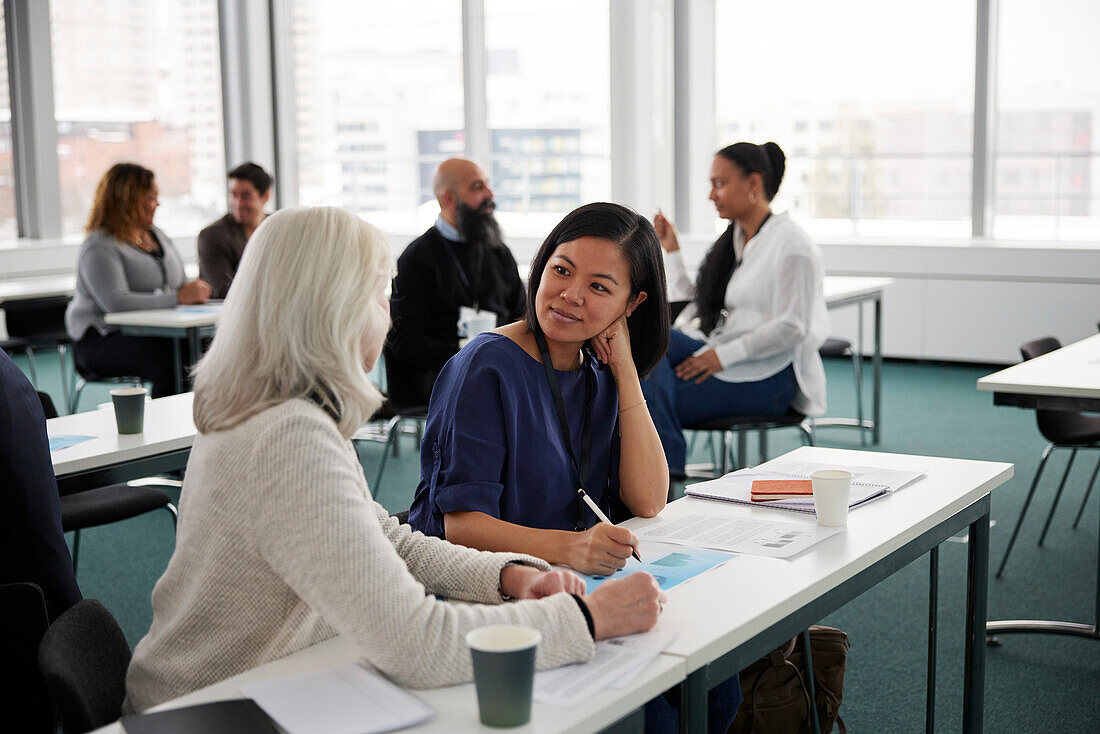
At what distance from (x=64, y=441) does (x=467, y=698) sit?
5.56 ft

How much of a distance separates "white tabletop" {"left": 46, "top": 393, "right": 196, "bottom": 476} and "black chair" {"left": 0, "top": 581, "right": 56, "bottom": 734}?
0.66 m

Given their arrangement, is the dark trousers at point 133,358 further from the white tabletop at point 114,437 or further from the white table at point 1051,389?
the white table at point 1051,389

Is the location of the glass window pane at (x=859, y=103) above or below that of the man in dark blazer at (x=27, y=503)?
above

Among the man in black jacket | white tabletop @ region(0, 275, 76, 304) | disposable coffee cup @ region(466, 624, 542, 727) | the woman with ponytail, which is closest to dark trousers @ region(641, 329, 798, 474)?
the woman with ponytail

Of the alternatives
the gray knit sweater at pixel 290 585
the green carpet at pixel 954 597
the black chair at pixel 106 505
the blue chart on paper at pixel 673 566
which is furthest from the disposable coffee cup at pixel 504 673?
the black chair at pixel 106 505

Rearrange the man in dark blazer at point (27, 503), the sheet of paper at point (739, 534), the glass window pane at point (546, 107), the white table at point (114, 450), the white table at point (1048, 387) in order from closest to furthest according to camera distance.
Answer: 1. the sheet of paper at point (739, 534)
2. the man in dark blazer at point (27, 503)
3. the white table at point (114, 450)
4. the white table at point (1048, 387)
5. the glass window pane at point (546, 107)

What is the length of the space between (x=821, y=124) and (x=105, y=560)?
5.83m

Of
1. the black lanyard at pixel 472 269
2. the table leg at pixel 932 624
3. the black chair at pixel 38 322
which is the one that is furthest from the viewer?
the black chair at pixel 38 322

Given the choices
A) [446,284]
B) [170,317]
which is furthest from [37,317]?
[446,284]

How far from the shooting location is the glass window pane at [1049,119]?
7070mm

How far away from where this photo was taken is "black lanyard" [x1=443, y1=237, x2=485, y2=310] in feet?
14.1

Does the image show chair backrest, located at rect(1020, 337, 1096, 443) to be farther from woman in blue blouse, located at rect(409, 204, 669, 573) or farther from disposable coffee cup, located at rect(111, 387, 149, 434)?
disposable coffee cup, located at rect(111, 387, 149, 434)

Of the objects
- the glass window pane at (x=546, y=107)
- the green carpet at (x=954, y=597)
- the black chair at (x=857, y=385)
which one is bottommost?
the green carpet at (x=954, y=597)

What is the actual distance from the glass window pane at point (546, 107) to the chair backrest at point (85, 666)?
7.43 meters
